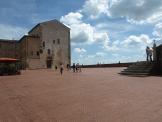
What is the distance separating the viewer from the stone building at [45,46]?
57688 mm

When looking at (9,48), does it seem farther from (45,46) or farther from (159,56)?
(159,56)

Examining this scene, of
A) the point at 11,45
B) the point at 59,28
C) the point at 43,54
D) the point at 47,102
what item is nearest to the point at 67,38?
the point at 59,28

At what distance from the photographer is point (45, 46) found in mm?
59031

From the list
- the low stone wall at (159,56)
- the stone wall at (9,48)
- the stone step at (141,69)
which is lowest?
the stone step at (141,69)

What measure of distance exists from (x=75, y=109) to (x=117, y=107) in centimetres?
164

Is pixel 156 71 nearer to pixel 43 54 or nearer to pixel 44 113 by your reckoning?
pixel 44 113

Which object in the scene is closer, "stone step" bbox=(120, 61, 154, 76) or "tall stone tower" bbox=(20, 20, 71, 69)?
"stone step" bbox=(120, 61, 154, 76)

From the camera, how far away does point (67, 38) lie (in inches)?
2484

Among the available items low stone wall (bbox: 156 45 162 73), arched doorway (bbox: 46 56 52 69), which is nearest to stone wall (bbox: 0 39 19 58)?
arched doorway (bbox: 46 56 52 69)

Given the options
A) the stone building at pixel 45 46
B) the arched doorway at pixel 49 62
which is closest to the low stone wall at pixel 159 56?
the stone building at pixel 45 46

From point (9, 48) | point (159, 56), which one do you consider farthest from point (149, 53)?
point (9, 48)

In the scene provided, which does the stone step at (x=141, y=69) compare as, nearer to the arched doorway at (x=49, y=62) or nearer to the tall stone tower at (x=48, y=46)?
the tall stone tower at (x=48, y=46)

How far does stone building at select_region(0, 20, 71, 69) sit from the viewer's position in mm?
57688

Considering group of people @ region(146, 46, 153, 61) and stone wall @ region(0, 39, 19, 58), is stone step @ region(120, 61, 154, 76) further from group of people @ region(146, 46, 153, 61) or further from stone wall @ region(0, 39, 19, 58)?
stone wall @ region(0, 39, 19, 58)
